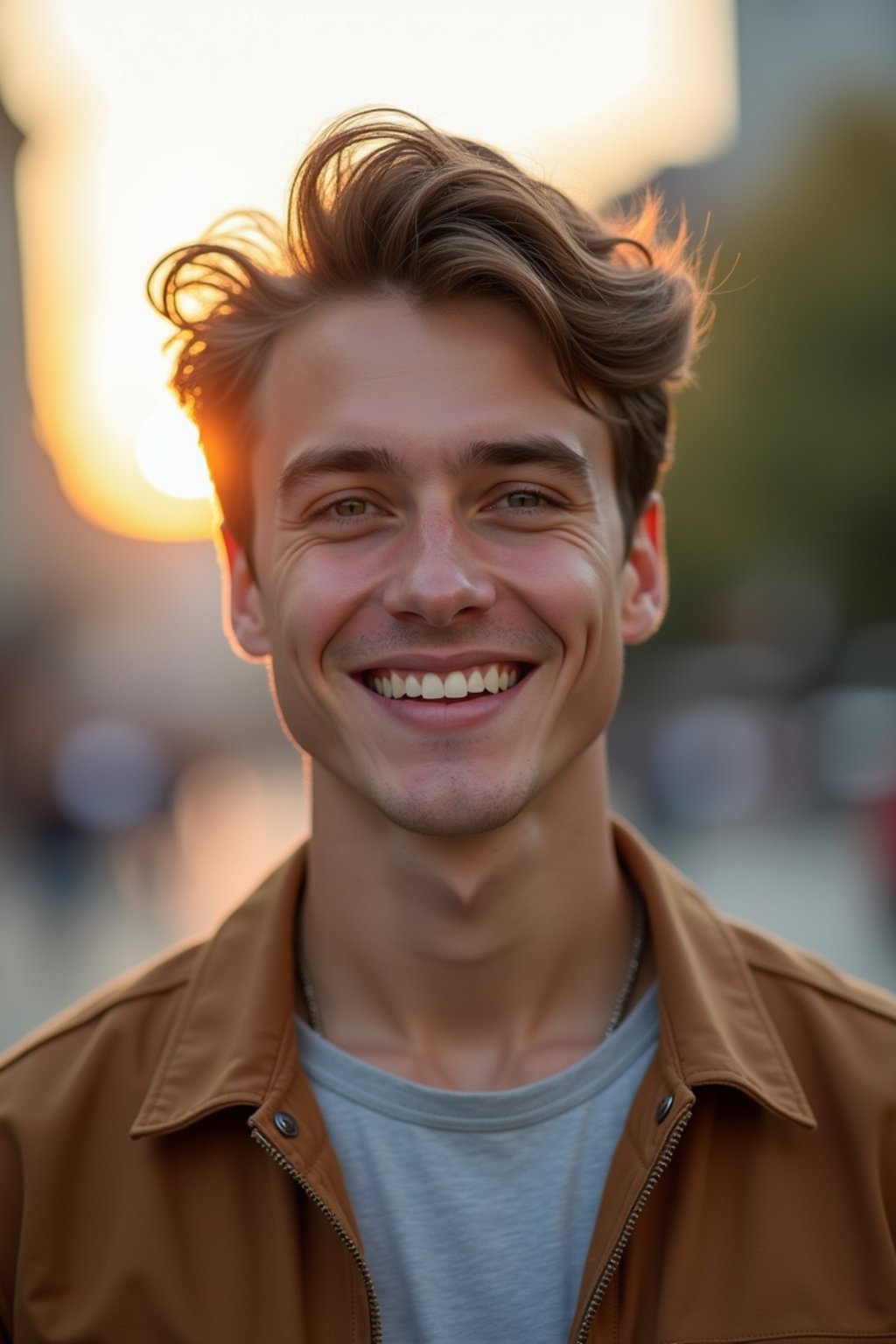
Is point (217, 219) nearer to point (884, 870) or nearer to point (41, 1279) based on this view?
point (41, 1279)

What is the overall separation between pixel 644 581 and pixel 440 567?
79 cm

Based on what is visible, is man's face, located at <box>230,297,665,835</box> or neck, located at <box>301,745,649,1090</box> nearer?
man's face, located at <box>230,297,665,835</box>

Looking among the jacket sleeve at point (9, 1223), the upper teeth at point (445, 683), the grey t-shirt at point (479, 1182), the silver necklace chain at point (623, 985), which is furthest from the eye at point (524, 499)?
the jacket sleeve at point (9, 1223)

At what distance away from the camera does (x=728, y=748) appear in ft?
79.5

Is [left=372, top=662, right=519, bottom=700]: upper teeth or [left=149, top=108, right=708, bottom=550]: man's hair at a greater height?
[left=149, top=108, right=708, bottom=550]: man's hair

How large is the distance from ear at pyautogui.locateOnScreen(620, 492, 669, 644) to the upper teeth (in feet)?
1.50

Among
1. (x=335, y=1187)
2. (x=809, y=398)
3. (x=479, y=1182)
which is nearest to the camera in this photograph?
(x=335, y=1187)

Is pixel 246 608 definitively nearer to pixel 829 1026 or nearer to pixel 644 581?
pixel 644 581

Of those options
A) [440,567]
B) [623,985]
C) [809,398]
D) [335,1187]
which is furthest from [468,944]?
[809,398]

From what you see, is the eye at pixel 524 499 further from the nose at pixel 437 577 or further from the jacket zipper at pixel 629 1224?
the jacket zipper at pixel 629 1224

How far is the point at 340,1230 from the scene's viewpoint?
10.2ft

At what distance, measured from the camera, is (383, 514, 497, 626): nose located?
3.32 meters

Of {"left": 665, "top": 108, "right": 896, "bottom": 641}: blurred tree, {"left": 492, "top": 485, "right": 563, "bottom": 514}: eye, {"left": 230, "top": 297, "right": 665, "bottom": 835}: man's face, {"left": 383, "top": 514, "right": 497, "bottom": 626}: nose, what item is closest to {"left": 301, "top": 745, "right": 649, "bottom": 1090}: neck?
{"left": 230, "top": 297, "right": 665, "bottom": 835}: man's face

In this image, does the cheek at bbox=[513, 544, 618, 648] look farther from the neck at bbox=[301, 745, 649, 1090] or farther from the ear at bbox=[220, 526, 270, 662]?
the ear at bbox=[220, 526, 270, 662]
